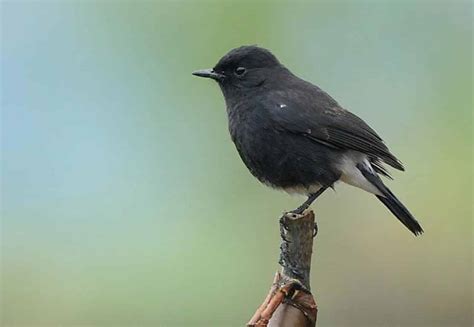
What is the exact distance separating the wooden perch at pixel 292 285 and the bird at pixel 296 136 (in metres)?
0.52

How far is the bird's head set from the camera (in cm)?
427

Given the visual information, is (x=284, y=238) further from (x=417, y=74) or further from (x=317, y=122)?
(x=417, y=74)

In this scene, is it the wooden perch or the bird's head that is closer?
the wooden perch

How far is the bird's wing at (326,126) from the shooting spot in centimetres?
400

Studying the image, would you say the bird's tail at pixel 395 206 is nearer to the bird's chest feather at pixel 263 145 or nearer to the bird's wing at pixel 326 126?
the bird's wing at pixel 326 126

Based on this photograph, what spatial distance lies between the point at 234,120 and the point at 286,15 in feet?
11.3

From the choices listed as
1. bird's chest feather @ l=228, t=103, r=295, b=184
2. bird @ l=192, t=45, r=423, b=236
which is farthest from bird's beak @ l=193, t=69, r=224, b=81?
bird's chest feather @ l=228, t=103, r=295, b=184

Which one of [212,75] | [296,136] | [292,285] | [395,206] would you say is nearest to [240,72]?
[212,75]

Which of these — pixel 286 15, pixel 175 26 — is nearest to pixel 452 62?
pixel 286 15

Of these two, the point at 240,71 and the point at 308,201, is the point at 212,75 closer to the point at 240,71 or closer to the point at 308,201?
the point at 240,71

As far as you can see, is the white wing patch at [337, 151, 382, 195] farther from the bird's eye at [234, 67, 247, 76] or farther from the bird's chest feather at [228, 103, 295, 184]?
the bird's eye at [234, 67, 247, 76]

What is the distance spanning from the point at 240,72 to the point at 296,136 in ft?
1.77

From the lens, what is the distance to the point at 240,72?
429 centimetres

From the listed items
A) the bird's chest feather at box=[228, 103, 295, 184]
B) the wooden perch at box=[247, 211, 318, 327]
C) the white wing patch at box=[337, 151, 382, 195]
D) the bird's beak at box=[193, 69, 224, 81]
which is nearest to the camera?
the wooden perch at box=[247, 211, 318, 327]
